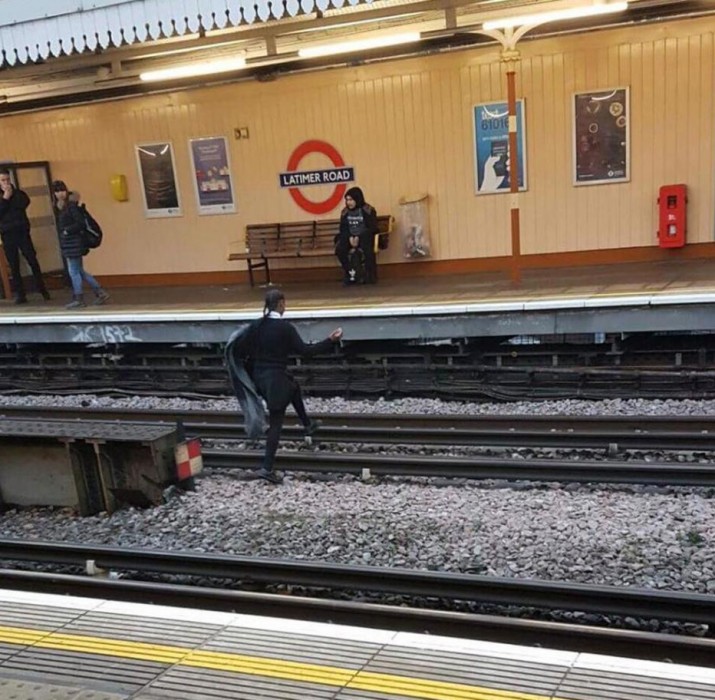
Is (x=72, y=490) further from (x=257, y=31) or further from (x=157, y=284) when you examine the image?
(x=157, y=284)

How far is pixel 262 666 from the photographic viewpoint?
11.0ft

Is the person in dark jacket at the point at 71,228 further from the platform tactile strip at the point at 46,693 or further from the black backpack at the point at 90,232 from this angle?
the platform tactile strip at the point at 46,693

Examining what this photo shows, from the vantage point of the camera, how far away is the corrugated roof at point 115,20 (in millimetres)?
7844

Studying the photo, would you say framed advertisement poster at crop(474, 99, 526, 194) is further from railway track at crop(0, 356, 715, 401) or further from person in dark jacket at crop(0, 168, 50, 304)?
person in dark jacket at crop(0, 168, 50, 304)

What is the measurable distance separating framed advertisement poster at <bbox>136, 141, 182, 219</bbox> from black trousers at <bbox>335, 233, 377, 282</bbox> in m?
3.59

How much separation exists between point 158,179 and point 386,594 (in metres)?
Answer: 10.5

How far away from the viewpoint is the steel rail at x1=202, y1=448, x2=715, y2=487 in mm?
6156

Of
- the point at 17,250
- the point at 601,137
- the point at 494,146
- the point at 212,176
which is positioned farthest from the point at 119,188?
the point at 601,137

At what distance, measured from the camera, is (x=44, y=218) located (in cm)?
1415

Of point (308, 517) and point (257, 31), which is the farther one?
point (257, 31)

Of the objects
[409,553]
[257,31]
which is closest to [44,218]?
[257,31]

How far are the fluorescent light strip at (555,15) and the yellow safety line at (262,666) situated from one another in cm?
719

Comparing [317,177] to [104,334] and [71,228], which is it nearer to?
[71,228]

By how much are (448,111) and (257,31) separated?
11.4ft
